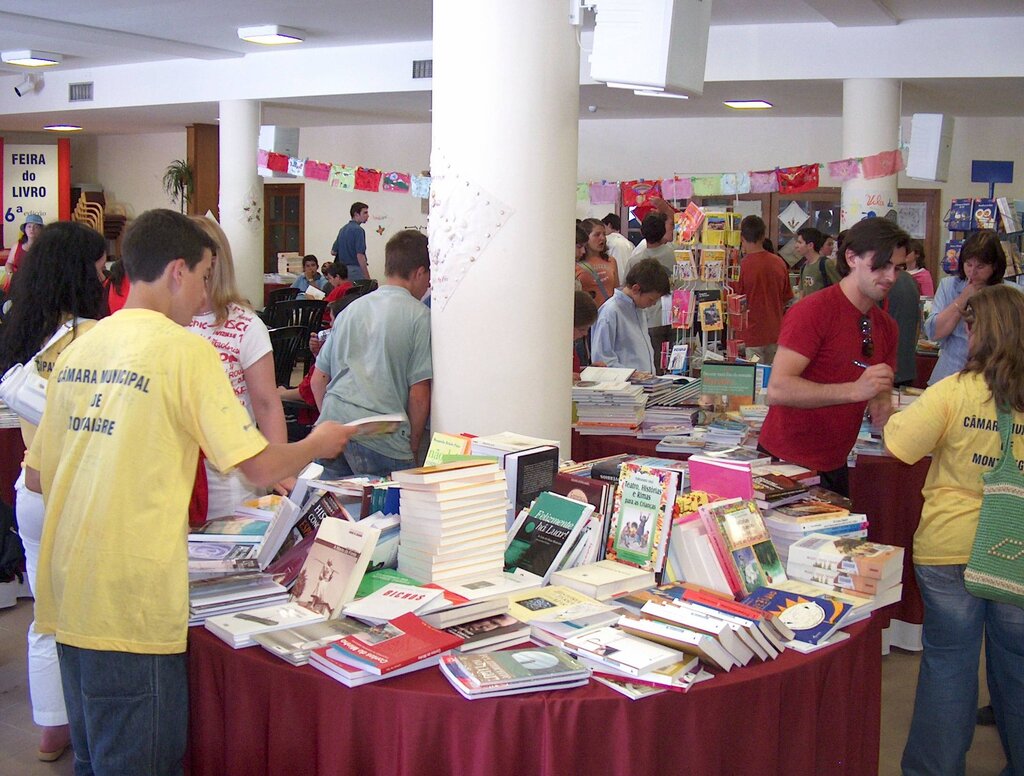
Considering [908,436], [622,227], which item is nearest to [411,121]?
[622,227]

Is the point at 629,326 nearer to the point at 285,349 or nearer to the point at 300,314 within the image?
the point at 285,349

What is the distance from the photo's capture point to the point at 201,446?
2.10 meters

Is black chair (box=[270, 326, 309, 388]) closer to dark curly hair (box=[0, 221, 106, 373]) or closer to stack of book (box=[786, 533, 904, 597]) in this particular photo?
dark curly hair (box=[0, 221, 106, 373])

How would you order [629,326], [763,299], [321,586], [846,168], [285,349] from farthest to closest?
[846,168]
[763,299]
[285,349]
[629,326]
[321,586]

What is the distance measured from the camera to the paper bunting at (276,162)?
9797 mm

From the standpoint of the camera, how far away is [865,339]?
351cm

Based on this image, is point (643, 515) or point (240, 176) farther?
point (240, 176)

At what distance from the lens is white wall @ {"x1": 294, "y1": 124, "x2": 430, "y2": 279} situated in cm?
1518

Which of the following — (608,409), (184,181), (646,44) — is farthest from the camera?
(184,181)

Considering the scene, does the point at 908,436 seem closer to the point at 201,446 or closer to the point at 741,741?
the point at 741,741

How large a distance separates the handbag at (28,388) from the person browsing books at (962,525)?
2237 millimetres

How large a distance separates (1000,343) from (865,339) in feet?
2.59

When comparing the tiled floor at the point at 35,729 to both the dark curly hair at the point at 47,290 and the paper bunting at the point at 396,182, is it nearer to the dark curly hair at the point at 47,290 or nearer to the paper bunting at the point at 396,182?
the dark curly hair at the point at 47,290

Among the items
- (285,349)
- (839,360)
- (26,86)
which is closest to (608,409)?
(839,360)
